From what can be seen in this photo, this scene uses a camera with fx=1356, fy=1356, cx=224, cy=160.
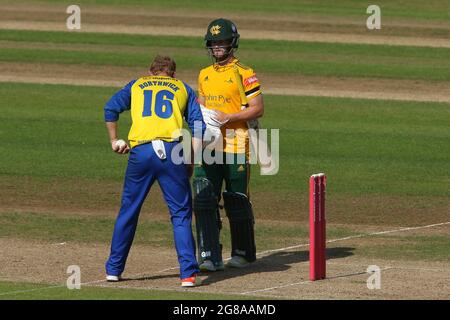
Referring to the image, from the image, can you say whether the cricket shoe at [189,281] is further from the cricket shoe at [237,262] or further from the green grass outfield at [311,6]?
the green grass outfield at [311,6]

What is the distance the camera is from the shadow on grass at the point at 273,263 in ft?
39.2

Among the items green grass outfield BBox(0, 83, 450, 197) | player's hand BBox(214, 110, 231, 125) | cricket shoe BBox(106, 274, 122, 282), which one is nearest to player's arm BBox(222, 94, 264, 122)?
player's hand BBox(214, 110, 231, 125)

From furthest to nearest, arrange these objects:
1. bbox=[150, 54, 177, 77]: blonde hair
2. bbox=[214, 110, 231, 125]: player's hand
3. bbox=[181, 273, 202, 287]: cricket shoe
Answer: bbox=[214, 110, 231, 125]: player's hand, bbox=[150, 54, 177, 77]: blonde hair, bbox=[181, 273, 202, 287]: cricket shoe

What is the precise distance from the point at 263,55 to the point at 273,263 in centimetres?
1634

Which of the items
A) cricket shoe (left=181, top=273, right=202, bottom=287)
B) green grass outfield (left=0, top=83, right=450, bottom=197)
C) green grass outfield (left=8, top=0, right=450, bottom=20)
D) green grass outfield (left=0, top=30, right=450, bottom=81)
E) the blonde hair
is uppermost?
green grass outfield (left=8, top=0, right=450, bottom=20)

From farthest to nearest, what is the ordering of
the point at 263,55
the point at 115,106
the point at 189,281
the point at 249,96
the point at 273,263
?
the point at 263,55
the point at 273,263
the point at 249,96
the point at 115,106
the point at 189,281

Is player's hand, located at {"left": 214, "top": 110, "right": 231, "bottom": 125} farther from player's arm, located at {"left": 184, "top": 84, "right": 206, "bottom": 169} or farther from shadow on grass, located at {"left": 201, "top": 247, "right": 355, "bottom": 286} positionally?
shadow on grass, located at {"left": 201, "top": 247, "right": 355, "bottom": 286}

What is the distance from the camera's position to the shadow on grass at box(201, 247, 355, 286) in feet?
39.2

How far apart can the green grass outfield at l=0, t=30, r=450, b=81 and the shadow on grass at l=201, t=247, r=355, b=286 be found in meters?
13.7

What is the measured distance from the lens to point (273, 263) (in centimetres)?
1255

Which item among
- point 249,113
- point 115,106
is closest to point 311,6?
point 249,113

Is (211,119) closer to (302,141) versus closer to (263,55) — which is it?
(302,141)

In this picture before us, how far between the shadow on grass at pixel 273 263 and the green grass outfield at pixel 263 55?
13691 mm

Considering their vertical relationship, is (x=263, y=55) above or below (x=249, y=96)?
above
